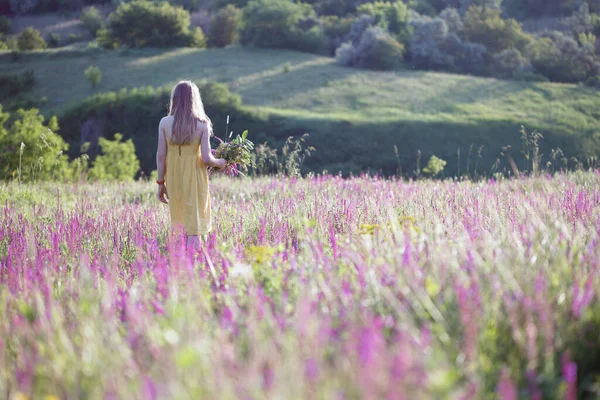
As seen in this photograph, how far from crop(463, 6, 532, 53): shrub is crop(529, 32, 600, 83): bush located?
11.4ft

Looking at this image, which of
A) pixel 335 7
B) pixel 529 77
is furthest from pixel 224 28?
pixel 529 77

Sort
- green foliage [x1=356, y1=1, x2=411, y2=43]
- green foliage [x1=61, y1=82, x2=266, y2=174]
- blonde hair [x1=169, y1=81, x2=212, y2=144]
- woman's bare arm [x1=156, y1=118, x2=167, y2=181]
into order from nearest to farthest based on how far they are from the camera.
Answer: blonde hair [x1=169, y1=81, x2=212, y2=144], woman's bare arm [x1=156, y1=118, x2=167, y2=181], green foliage [x1=61, y1=82, x2=266, y2=174], green foliage [x1=356, y1=1, x2=411, y2=43]

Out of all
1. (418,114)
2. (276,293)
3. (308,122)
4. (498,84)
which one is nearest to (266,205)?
(276,293)

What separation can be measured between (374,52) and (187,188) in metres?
40.6

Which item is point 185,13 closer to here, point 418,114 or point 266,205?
point 418,114

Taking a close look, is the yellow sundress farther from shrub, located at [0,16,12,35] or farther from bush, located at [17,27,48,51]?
shrub, located at [0,16,12,35]

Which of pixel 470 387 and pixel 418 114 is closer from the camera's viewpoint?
pixel 470 387

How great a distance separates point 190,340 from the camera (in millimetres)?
2137

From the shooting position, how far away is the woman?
5.41m

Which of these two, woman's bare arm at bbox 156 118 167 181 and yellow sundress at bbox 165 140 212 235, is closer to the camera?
yellow sundress at bbox 165 140 212 235

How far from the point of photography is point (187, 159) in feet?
18.0

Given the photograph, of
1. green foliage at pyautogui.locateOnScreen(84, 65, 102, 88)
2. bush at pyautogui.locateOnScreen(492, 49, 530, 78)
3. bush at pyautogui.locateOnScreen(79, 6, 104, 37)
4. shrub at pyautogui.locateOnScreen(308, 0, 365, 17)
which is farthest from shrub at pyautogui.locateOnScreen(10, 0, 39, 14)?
bush at pyautogui.locateOnScreen(492, 49, 530, 78)

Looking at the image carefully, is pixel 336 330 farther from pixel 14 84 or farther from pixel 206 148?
pixel 14 84

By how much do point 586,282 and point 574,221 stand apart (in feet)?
7.80
